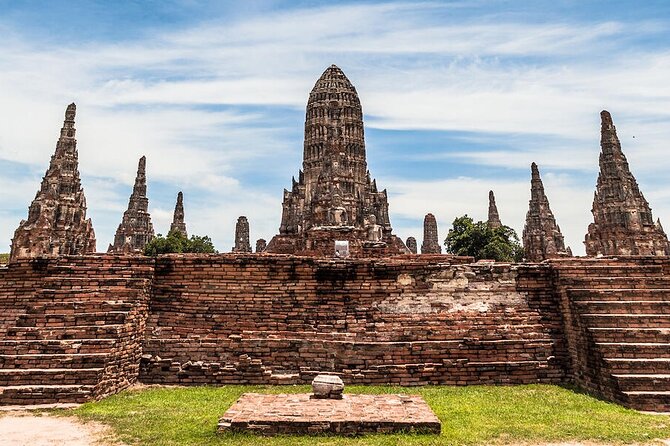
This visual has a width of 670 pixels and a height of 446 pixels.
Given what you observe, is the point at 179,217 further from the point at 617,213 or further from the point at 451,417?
the point at 451,417

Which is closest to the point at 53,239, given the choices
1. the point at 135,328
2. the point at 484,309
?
the point at 135,328

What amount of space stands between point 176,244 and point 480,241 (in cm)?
2852

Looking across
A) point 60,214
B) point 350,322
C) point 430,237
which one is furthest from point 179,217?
point 350,322

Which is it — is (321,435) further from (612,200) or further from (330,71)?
(330,71)

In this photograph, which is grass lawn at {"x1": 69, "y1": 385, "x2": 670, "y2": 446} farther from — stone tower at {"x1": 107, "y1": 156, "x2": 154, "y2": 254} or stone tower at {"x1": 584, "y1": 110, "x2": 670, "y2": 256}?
stone tower at {"x1": 107, "y1": 156, "x2": 154, "y2": 254}

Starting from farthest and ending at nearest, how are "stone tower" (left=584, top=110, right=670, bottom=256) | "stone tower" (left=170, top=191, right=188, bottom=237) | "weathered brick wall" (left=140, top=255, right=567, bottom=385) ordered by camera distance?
1. "stone tower" (left=170, top=191, right=188, bottom=237)
2. "stone tower" (left=584, top=110, right=670, bottom=256)
3. "weathered brick wall" (left=140, top=255, right=567, bottom=385)

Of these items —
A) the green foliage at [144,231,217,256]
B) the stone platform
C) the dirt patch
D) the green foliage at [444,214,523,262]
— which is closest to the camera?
the dirt patch

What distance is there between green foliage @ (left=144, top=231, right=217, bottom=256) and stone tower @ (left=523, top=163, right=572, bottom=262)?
3245cm

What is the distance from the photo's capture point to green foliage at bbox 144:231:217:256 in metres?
46.7

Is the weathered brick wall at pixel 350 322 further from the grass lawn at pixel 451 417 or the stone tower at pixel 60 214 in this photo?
the stone tower at pixel 60 214

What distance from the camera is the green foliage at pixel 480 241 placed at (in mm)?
38625

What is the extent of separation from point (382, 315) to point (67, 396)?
18.2ft

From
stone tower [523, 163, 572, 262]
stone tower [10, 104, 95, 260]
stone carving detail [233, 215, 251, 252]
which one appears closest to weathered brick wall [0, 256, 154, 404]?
stone tower [10, 104, 95, 260]

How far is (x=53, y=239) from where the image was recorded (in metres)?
36.4
